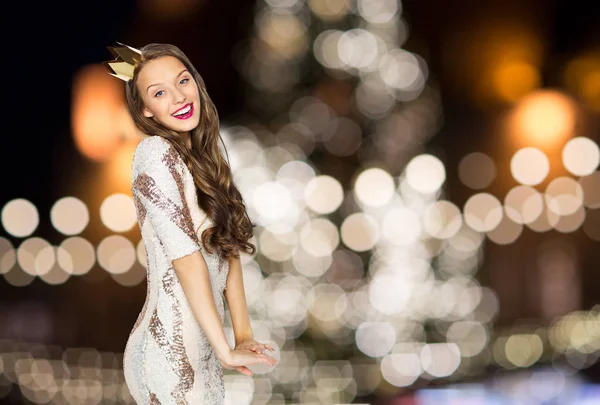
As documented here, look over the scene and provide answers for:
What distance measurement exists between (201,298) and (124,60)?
462mm

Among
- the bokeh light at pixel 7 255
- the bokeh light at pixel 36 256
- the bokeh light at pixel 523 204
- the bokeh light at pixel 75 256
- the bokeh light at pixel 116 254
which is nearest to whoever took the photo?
the bokeh light at pixel 523 204

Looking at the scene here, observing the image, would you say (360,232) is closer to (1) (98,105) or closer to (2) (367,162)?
(2) (367,162)

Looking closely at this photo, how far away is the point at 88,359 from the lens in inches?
440

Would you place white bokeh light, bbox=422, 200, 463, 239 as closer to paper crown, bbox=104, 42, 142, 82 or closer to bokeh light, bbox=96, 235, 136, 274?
bokeh light, bbox=96, 235, 136, 274

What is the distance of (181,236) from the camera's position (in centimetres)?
182

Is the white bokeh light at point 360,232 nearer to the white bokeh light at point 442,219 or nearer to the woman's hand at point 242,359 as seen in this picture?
the white bokeh light at point 442,219

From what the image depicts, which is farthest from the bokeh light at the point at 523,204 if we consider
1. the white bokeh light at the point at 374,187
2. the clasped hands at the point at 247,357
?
the clasped hands at the point at 247,357

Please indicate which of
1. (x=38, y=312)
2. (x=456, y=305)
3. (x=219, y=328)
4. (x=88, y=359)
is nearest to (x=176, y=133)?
(x=219, y=328)

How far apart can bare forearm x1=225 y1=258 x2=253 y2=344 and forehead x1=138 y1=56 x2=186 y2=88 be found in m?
0.35

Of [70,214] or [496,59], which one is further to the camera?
[70,214]

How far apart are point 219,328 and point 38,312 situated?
823 inches

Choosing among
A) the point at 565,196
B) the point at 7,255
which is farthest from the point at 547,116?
the point at 7,255

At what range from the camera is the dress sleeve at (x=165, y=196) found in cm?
182

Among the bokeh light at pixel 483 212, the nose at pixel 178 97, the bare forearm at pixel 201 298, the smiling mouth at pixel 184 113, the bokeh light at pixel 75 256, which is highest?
the nose at pixel 178 97
